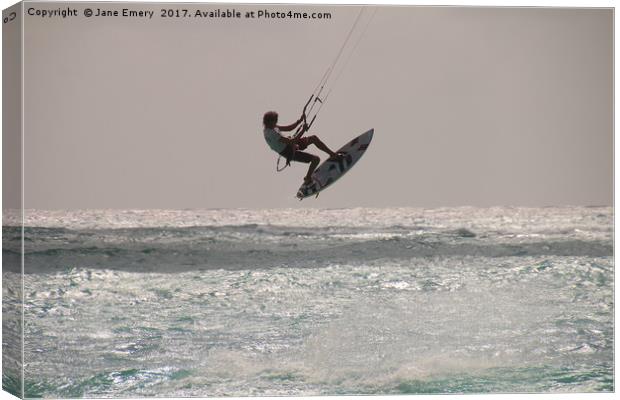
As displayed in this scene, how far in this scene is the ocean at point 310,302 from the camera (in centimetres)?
1141

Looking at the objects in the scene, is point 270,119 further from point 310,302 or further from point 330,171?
point 310,302

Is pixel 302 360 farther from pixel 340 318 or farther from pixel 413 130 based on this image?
pixel 413 130

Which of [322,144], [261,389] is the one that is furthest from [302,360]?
[322,144]

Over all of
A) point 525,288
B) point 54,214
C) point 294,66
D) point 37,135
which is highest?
point 294,66

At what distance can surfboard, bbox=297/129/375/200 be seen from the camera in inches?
462

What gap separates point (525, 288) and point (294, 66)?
3197mm

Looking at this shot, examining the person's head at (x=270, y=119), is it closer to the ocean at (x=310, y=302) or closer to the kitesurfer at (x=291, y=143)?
the kitesurfer at (x=291, y=143)

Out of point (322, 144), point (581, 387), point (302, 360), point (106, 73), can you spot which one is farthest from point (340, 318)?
point (106, 73)

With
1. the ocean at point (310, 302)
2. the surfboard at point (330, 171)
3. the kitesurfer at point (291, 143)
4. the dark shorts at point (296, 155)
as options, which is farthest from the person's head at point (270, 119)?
the ocean at point (310, 302)

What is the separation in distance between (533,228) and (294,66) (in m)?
2.93

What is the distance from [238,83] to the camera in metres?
11.7

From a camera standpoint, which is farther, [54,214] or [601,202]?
[601,202]

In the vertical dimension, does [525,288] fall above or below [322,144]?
Answer: below

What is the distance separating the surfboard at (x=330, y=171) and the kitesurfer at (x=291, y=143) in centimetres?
5
